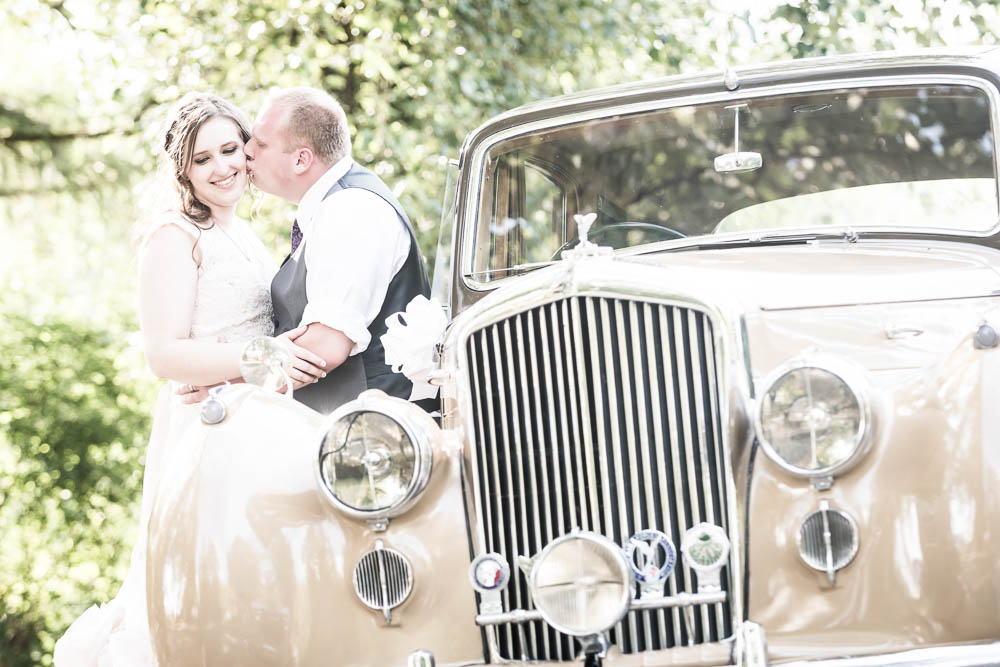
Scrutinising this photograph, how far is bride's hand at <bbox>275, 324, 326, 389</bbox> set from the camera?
367cm

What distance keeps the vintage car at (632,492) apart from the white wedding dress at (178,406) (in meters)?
0.94

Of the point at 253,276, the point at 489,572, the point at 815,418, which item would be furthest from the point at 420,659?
the point at 253,276

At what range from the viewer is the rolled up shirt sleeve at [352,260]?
379 centimetres

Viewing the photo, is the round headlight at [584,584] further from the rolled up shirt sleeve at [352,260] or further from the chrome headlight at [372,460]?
the rolled up shirt sleeve at [352,260]

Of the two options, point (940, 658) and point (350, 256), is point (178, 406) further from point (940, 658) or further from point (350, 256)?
point (940, 658)

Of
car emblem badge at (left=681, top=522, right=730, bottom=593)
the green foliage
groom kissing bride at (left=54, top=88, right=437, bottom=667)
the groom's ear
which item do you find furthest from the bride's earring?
the green foliage

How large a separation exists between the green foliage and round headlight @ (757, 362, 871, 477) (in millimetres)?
7752

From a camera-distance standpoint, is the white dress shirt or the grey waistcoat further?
the grey waistcoat

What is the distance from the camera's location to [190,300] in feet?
13.0

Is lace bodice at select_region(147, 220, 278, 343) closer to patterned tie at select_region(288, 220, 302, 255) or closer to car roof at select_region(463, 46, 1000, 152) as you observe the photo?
patterned tie at select_region(288, 220, 302, 255)

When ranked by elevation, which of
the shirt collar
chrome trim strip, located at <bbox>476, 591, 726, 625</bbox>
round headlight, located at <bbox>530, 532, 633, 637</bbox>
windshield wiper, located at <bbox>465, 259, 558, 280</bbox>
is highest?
the shirt collar

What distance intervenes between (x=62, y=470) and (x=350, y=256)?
281 inches

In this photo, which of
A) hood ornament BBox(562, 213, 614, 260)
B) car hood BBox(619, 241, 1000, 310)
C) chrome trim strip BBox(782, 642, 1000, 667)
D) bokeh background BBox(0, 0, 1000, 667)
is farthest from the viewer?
bokeh background BBox(0, 0, 1000, 667)

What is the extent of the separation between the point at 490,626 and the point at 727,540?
0.58 metres
